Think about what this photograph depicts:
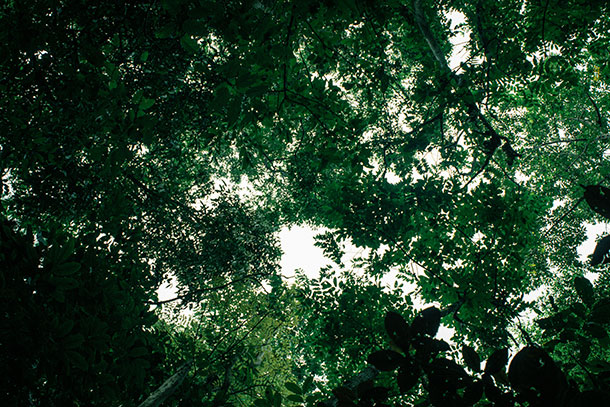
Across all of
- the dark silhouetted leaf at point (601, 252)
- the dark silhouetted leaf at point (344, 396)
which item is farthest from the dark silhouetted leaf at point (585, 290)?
the dark silhouetted leaf at point (344, 396)

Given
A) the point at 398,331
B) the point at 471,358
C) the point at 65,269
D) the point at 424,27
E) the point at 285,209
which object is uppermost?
the point at 285,209

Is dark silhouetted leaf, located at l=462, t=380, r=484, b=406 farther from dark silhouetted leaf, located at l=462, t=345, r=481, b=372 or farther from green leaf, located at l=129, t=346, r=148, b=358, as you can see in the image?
green leaf, located at l=129, t=346, r=148, b=358

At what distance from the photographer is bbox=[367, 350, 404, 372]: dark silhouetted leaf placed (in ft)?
3.51

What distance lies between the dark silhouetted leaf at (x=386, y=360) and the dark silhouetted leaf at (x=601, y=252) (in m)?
0.85

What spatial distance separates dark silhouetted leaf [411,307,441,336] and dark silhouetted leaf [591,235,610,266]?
2.06 ft

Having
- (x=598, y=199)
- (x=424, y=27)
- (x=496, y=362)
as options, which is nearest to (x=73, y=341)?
(x=496, y=362)

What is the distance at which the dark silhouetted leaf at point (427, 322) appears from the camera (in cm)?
111

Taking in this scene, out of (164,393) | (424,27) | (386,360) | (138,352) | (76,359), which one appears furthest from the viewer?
(424,27)

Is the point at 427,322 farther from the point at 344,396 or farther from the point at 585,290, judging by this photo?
the point at 585,290

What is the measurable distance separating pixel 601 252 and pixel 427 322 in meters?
0.76

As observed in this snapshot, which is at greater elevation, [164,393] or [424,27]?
[424,27]

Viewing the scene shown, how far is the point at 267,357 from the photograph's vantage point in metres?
8.72

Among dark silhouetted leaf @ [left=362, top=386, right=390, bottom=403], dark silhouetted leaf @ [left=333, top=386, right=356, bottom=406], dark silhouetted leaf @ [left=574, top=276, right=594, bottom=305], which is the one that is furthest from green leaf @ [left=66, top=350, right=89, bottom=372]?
dark silhouetted leaf @ [left=574, top=276, right=594, bottom=305]

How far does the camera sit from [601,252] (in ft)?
3.63
